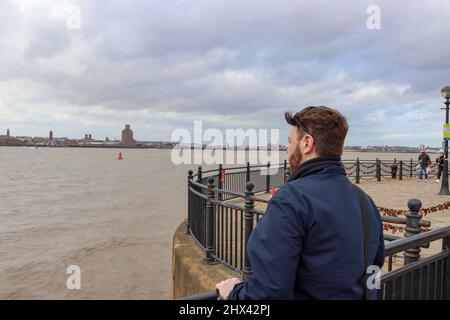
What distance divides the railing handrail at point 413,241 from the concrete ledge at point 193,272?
9.20 ft

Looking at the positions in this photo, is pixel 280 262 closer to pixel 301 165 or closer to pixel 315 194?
pixel 315 194

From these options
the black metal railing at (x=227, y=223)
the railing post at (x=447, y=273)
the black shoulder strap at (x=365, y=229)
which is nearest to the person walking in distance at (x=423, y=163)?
the black metal railing at (x=227, y=223)

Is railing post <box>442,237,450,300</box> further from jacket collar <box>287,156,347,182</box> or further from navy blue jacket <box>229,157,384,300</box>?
jacket collar <box>287,156,347,182</box>

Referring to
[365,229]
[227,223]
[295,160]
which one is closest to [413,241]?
[365,229]

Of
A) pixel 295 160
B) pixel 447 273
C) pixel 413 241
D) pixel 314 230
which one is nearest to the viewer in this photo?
pixel 314 230

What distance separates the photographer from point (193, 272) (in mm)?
5734

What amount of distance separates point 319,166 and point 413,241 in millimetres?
1733

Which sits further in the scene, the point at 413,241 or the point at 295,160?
the point at 413,241

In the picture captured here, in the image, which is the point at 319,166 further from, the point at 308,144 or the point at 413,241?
the point at 413,241

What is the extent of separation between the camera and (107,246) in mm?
15422

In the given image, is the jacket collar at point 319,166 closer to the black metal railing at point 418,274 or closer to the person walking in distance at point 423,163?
the black metal railing at point 418,274

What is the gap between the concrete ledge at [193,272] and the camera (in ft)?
17.8

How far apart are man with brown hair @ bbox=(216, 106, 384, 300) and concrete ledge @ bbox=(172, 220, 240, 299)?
3.65m

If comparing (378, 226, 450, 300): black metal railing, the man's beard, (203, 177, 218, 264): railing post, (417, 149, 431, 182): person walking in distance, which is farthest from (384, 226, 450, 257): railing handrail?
(417, 149, 431, 182): person walking in distance
